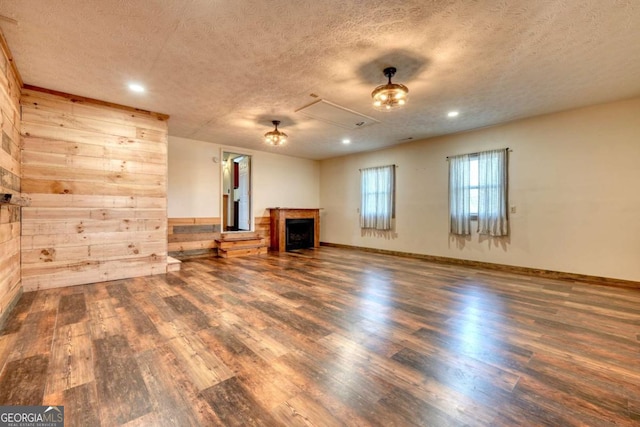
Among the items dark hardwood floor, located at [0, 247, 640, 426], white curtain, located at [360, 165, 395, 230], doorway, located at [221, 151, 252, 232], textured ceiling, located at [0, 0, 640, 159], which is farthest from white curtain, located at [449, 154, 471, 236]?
doorway, located at [221, 151, 252, 232]

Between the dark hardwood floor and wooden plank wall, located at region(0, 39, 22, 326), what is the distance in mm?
236

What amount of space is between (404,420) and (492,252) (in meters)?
4.73

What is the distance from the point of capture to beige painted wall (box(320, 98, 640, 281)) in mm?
3885

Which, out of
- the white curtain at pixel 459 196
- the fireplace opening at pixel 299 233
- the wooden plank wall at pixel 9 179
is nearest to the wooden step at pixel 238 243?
the fireplace opening at pixel 299 233

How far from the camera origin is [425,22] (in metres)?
2.27

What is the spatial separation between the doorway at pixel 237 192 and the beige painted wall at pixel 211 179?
310 millimetres

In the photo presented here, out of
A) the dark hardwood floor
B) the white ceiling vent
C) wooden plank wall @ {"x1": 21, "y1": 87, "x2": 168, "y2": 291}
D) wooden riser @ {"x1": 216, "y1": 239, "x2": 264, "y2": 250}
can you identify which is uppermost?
the white ceiling vent

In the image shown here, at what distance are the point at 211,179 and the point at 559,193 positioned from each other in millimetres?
6808

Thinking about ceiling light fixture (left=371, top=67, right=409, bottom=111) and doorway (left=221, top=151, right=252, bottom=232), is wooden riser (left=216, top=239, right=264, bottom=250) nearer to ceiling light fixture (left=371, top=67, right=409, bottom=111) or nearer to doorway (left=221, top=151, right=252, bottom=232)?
doorway (left=221, top=151, right=252, bottom=232)

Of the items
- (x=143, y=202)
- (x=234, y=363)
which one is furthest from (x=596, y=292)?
(x=143, y=202)

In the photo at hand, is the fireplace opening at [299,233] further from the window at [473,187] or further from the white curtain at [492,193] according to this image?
the white curtain at [492,193]

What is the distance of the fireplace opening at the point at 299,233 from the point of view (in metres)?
7.29

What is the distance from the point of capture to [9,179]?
2.83 meters

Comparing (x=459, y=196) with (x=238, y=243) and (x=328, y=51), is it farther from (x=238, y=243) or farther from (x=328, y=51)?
(x=238, y=243)
